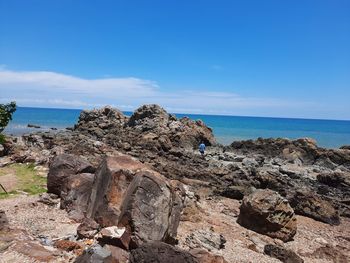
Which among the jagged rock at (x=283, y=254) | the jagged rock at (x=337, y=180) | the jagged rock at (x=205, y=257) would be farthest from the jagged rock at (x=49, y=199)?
the jagged rock at (x=337, y=180)

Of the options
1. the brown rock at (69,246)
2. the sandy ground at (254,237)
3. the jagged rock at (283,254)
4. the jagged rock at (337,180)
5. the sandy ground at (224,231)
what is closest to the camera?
the brown rock at (69,246)

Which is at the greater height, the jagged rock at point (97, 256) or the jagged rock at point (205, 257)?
the jagged rock at point (97, 256)

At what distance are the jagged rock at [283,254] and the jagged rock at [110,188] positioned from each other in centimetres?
595

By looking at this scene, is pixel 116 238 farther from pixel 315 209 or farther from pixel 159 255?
pixel 315 209

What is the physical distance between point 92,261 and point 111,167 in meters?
5.03

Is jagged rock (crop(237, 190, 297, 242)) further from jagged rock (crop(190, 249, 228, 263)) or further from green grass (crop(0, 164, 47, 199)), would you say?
green grass (crop(0, 164, 47, 199))

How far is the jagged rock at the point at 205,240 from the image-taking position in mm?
14737

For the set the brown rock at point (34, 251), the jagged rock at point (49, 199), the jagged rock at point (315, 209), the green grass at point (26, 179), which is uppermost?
the brown rock at point (34, 251)

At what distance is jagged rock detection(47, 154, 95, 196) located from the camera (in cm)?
1859

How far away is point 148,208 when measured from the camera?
12.3 meters

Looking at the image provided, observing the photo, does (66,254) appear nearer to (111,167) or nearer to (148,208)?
(148,208)

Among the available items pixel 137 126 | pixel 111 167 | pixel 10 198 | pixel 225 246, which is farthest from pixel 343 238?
pixel 137 126

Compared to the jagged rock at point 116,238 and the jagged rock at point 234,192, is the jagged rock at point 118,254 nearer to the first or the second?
the jagged rock at point 116,238

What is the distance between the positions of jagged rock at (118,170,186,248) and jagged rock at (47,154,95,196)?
649 cm
